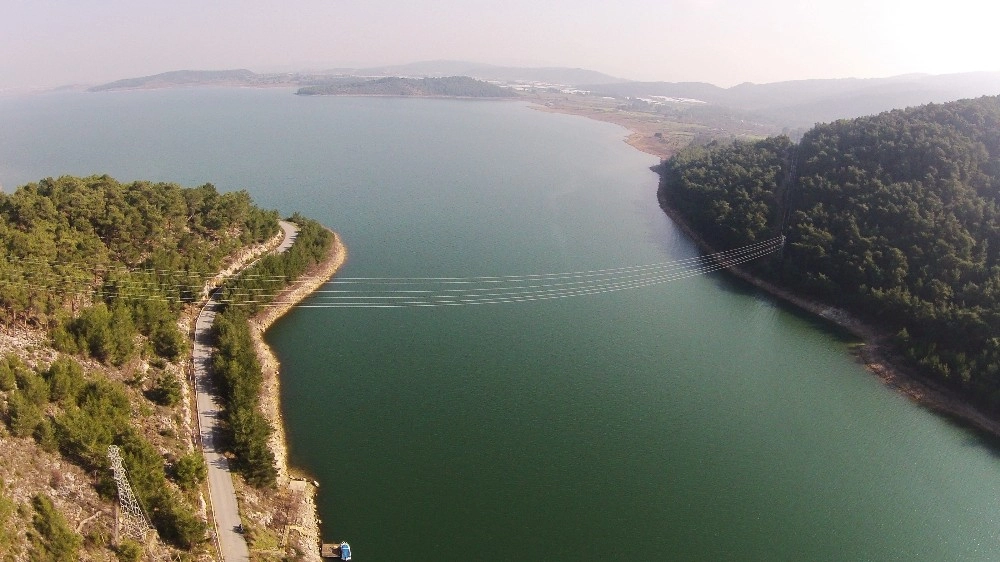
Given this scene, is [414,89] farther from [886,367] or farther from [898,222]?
[886,367]

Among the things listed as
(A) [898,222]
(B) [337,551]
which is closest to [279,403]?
(B) [337,551]

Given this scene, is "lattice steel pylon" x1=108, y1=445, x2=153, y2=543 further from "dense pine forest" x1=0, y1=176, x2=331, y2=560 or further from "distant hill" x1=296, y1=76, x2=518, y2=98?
"distant hill" x1=296, y1=76, x2=518, y2=98

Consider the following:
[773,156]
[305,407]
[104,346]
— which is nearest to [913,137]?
[773,156]

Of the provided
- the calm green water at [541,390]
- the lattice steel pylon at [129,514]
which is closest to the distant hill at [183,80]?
the calm green water at [541,390]

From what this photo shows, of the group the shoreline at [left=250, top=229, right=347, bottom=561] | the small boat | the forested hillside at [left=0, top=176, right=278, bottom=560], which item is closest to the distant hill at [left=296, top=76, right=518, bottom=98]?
the shoreline at [left=250, top=229, right=347, bottom=561]

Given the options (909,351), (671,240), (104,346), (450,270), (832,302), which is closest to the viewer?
(104,346)

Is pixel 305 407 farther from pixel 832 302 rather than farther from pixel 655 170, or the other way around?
pixel 655 170
